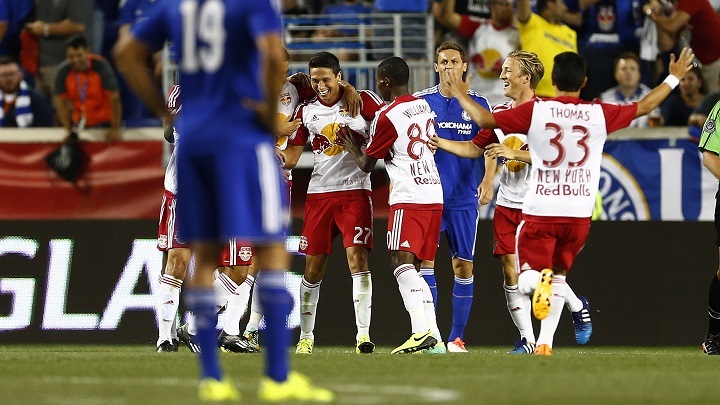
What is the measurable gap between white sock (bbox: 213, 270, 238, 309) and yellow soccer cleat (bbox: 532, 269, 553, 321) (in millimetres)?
3106

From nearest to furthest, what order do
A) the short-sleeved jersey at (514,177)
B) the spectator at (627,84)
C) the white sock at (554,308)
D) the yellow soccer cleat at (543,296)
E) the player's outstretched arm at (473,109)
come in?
1. the yellow soccer cleat at (543,296)
2. the player's outstretched arm at (473,109)
3. the white sock at (554,308)
4. the short-sleeved jersey at (514,177)
5. the spectator at (627,84)

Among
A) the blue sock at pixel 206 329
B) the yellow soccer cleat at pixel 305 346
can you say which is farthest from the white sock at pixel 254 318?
the blue sock at pixel 206 329

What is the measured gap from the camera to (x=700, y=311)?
42.6 ft

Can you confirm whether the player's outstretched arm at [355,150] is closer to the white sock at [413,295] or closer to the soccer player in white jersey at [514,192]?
the white sock at [413,295]

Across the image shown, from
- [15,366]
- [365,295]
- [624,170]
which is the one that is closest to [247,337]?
[365,295]

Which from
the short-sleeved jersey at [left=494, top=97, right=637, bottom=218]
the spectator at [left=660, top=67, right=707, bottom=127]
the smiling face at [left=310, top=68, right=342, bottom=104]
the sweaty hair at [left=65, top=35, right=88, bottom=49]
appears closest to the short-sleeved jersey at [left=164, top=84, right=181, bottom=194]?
the smiling face at [left=310, top=68, right=342, bottom=104]

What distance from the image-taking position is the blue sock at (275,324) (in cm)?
597

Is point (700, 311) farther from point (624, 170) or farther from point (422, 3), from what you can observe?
point (422, 3)

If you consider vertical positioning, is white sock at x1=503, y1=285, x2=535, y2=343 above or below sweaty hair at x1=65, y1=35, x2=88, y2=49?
below

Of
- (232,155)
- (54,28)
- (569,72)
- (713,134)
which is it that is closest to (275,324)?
(232,155)

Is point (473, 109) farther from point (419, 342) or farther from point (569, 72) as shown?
point (419, 342)

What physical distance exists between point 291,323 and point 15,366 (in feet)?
15.8

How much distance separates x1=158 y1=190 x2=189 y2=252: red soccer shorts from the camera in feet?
35.4

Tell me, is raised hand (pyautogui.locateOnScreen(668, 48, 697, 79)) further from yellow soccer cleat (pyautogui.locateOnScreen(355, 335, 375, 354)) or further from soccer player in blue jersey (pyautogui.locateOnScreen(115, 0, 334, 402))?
soccer player in blue jersey (pyautogui.locateOnScreen(115, 0, 334, 402))
